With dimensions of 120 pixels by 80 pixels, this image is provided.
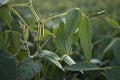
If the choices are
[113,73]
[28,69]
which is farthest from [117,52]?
[28,69]

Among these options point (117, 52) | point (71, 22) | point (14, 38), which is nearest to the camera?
point (71, 22)

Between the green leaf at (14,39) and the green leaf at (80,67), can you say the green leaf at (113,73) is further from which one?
the green leaf at (14,39)

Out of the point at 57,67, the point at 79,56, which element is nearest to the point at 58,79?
the point at 57,67

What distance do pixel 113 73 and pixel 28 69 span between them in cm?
20

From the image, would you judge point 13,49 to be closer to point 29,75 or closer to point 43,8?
point 29,75

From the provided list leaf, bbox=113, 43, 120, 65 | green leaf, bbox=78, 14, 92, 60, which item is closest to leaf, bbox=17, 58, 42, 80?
green leaf, bbox=78, 14, 92, 60

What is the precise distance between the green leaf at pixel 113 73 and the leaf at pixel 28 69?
17cm

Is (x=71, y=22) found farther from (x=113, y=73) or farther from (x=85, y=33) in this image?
(x=113, y=73)

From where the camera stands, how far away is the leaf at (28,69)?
2.75ft

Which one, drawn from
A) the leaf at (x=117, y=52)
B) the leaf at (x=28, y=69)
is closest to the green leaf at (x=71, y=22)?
the leaf at (x=28, y=69)

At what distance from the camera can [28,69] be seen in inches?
33.5

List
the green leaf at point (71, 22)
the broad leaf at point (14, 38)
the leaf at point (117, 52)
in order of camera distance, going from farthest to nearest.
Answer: the leaf at point (117, 52) < the broad leaf at point (14, 38) < the green leaf at point (71, 22)

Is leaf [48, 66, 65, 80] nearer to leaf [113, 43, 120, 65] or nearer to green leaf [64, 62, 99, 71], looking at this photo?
green leaf [64, 62, 99, 71]

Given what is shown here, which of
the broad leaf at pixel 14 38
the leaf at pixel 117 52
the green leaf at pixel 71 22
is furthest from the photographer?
the leaf at pixel 117 52
